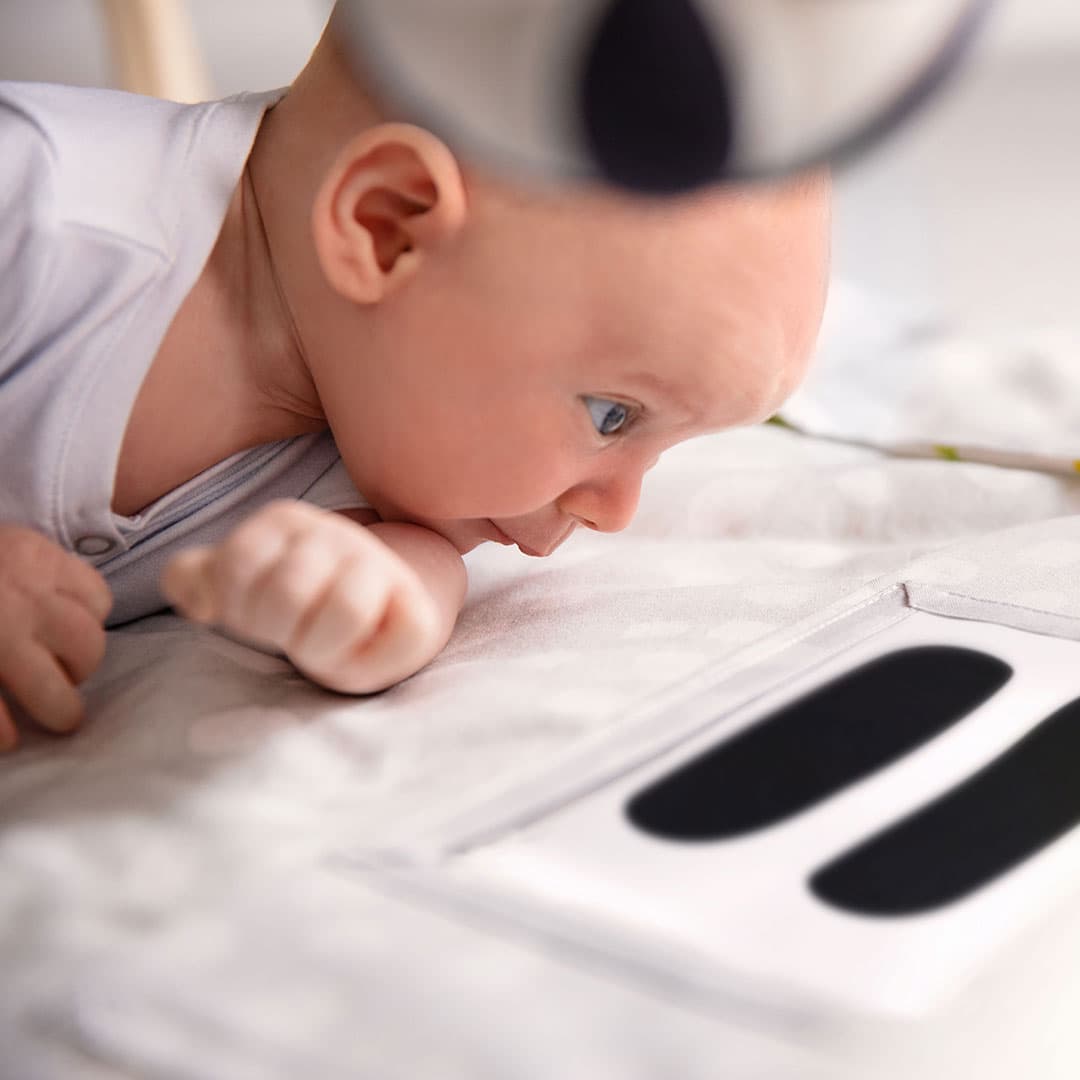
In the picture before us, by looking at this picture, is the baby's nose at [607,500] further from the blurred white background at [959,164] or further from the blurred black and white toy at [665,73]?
the blurred white background at [959,164]

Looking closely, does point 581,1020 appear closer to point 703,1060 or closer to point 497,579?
point 703,1060

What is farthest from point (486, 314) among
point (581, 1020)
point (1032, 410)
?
point (1032, 410)

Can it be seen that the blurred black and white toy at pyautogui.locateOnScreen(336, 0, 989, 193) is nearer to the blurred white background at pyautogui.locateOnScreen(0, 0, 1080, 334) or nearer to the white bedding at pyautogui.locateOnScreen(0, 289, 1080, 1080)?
the white bedding at pyautogui.locateOnScreen(0, 289, 1080, 1080)

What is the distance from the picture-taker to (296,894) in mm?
463

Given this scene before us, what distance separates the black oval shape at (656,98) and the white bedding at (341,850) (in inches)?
9.1

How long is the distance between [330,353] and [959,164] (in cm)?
181

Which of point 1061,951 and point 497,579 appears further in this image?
point 497,579

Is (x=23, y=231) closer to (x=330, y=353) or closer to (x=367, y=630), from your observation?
(x=330, y=353)

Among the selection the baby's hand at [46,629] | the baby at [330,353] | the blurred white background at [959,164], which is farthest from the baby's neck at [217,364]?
the blurred white background at [959,164]

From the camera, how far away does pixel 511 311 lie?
→ 619mm

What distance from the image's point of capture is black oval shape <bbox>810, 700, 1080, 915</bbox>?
0.46 meters

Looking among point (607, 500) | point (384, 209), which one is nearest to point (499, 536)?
point (607, 500)

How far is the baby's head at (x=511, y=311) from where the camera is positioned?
0.61 m

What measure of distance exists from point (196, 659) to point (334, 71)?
0.29 meters
